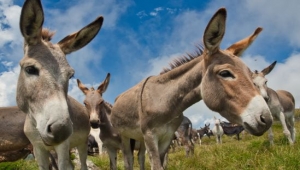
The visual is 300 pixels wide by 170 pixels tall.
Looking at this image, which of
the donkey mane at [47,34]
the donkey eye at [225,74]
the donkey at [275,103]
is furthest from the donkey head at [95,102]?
the donkey at [275,103]

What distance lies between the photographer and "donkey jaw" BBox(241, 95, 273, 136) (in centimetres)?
379

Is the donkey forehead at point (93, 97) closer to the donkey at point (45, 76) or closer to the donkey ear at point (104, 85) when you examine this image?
the donkey ear at point (104, 85)

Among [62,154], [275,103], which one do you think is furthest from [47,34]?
[275,103]

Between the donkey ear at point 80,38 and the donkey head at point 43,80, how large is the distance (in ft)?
0.05

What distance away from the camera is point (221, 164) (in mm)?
6984

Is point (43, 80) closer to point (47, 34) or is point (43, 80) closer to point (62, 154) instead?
point (47, 34)

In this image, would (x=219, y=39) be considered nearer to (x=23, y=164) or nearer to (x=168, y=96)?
(x=168, y=96)

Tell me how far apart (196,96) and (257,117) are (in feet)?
4.83

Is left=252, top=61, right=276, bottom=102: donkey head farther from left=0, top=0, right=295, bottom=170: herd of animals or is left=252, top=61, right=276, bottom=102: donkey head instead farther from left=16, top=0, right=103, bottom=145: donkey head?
left=16, top=0, right=103, bottom=145: donkey head

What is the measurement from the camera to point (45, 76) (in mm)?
3422

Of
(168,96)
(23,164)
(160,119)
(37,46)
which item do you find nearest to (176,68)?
(168,96)

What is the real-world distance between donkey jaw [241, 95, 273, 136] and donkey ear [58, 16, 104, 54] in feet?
7.65

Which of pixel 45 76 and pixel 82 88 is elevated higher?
pixel 82 88

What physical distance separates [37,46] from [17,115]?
417 cm
